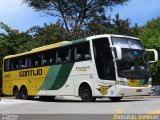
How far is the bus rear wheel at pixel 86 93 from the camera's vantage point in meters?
23.9

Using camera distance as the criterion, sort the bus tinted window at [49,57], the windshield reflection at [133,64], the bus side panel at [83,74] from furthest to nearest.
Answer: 1. the bus tinted window at [49,57]
2. the bus side panel at [83,74]
3. the windshield reflection at [133,64]

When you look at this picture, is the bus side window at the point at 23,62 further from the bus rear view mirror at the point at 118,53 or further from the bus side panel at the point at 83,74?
the bus rear view mirror at the point at 118,53

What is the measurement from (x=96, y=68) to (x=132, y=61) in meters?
1.81

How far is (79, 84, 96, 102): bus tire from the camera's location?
78.4ft

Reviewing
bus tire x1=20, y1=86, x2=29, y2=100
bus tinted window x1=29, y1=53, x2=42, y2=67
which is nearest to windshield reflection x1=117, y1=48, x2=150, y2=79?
bus tinted window x1=29, y1=53, x2=42, y2=67

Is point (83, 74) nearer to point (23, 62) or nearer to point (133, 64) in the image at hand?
point (133, 64)

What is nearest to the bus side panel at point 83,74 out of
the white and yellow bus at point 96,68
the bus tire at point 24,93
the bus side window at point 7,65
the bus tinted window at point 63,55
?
the white and yellow bus at point 96,68

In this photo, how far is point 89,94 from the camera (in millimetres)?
23969

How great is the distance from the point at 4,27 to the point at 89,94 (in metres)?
29.7

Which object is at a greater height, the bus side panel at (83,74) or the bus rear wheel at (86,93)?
the bus side panel at (83,74)

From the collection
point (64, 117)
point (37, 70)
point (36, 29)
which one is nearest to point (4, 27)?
point (36, 29)

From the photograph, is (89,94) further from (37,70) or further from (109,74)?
(37,70)

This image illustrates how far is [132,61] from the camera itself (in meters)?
23.0

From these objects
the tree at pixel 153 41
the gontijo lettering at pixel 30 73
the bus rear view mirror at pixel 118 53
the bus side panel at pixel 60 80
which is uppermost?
the tree at pixel 153 41
